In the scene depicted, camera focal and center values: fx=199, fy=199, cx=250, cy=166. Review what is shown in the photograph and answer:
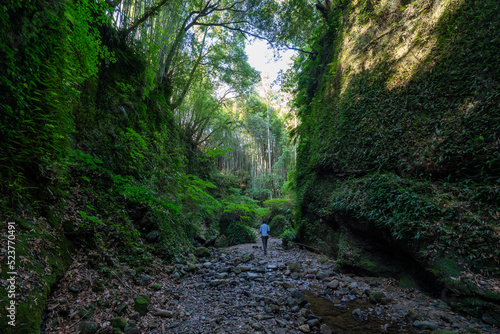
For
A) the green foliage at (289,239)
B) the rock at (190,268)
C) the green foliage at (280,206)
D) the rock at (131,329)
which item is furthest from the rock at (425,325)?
the green foliage at (280,206)

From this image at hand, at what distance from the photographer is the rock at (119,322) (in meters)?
2.15

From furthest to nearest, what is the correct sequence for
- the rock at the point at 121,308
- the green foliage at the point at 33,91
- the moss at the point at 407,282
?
the moss at the point at 407,282 → the rock at the point at 121,308 → the green foliage at the point at 33,91

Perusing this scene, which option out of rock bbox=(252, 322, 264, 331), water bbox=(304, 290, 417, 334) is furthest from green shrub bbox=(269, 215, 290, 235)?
rock bbox=(252, 322, 264, 331)

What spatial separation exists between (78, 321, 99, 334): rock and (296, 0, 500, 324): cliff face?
446 cm

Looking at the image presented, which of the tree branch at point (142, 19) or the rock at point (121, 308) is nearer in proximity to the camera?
the rock at point (121, 308)

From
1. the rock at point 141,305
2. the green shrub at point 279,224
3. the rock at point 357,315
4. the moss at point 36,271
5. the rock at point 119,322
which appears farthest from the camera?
the green shrub at point 279,224

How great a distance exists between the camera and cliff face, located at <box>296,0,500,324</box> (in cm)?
307

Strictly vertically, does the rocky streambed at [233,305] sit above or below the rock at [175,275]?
below

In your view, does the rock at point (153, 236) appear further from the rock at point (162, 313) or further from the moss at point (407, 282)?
the moss at point (407, 282)

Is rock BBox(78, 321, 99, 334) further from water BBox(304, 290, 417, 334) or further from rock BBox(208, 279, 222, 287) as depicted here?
water BBox(304, 290, 417, 334)

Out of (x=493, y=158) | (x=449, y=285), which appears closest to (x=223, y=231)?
(x=449, y=285)

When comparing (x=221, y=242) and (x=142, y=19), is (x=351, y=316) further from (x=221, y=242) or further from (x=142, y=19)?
(x=142, y=19)

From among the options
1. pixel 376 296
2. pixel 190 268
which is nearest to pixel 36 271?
pixel 190 268

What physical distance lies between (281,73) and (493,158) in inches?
392
